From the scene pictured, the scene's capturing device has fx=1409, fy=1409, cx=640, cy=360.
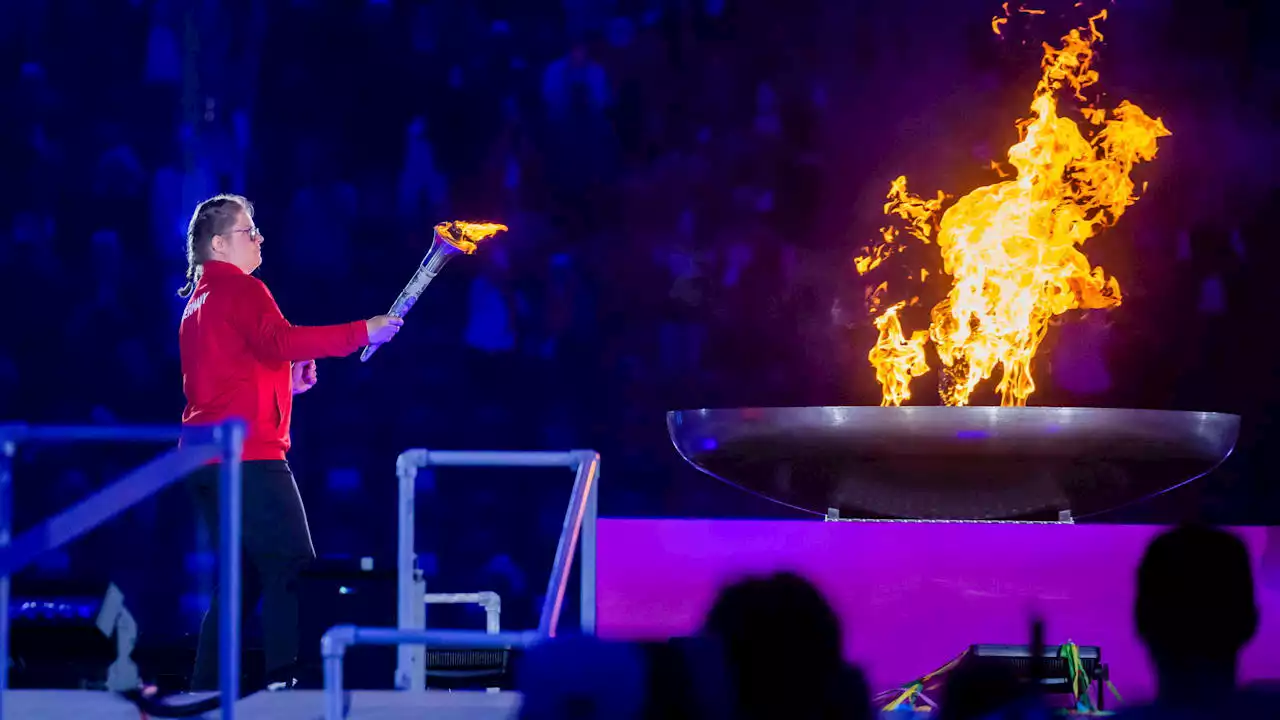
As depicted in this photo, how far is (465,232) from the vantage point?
373 cm

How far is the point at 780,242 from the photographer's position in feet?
13.5

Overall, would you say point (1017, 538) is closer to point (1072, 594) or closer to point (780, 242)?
point (1072, 594)

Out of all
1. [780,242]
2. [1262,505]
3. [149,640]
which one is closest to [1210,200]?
[1262,505]

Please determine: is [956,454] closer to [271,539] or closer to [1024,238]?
[1024,238]

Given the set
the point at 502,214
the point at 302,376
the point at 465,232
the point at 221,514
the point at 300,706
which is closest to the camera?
the point at 221,514

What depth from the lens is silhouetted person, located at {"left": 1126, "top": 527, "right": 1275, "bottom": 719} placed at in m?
1.36

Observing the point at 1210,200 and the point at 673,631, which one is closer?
the point at 673,631

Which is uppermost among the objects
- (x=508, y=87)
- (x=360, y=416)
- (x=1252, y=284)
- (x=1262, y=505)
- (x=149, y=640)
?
(x=508, y=87)

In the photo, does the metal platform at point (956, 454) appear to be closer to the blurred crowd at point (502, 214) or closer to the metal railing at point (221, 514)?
the metal railing at point (221, 514)

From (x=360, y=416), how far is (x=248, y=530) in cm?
130

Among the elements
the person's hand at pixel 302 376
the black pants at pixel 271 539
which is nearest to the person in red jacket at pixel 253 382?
the black pants at pixel 271 539

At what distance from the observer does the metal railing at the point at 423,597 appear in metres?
1.91

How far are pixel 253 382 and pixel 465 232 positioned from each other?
902mm

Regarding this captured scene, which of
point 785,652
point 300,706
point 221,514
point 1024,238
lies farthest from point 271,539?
point 1024,238
